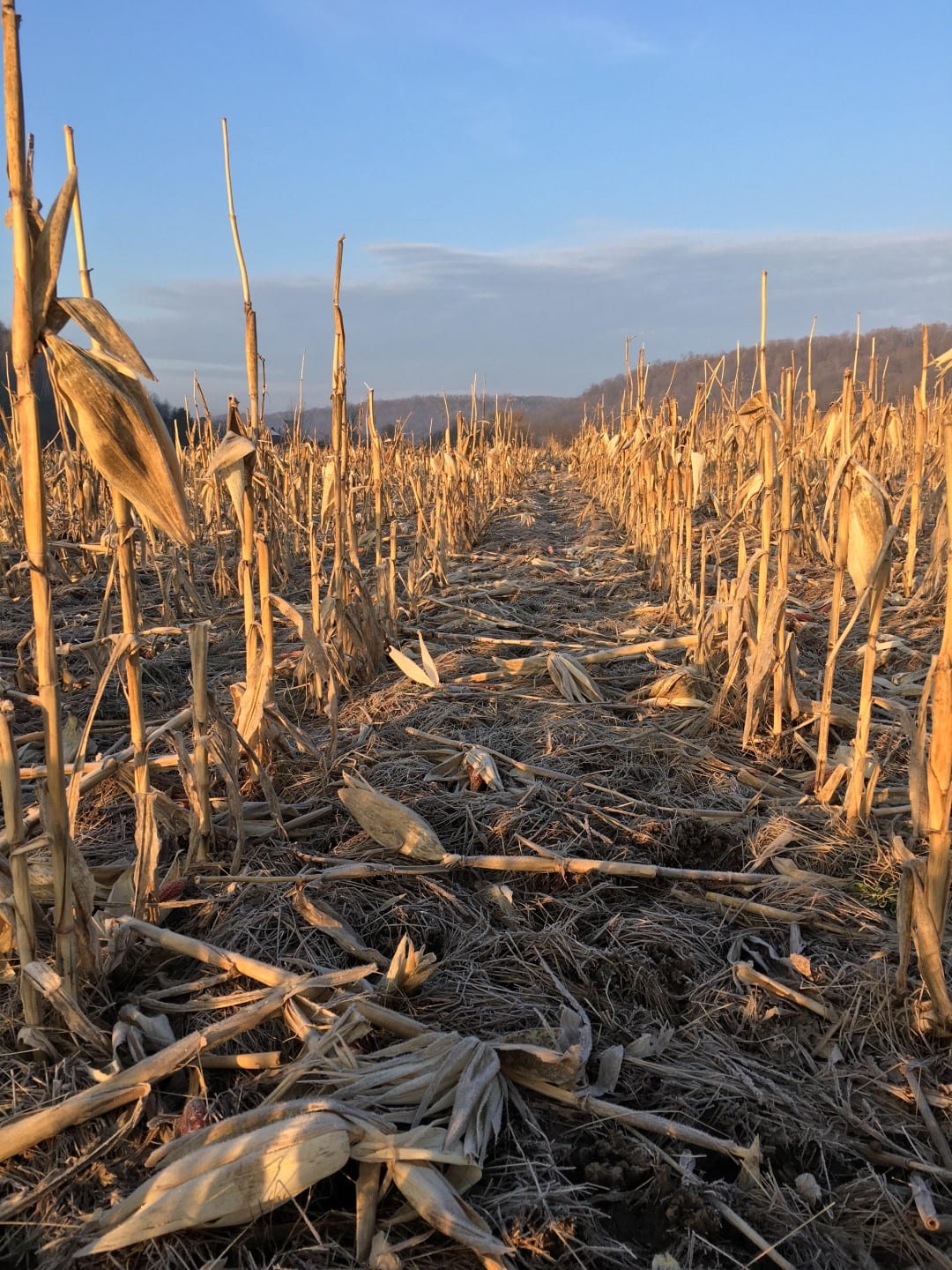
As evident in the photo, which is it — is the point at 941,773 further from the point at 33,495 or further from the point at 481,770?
the point at 33,495

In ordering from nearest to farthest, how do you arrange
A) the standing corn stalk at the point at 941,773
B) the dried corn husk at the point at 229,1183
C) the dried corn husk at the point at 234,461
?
the dried corn husk at the point at 229,1183 → the standing corn stalk at the point at 941,773 → the dried corn husk at the point at 234,461

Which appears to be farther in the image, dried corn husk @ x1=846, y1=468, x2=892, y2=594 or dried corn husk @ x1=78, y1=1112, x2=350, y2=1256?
dried corn husk @ x1=846, y1=468, x2=892, y2=594

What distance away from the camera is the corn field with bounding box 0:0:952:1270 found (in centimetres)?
133

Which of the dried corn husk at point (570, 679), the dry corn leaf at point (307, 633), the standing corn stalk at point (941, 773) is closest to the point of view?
the standing corn stalk at point (941, 773)

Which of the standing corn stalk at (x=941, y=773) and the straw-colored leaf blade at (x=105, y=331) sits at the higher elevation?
the straw-colored leaf blade at (x=105, y=331)

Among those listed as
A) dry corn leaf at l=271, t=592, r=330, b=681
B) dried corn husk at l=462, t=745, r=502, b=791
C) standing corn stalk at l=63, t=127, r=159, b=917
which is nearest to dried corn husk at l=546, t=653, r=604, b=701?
dried corn husk at l=462, t=745, r=502, b=791

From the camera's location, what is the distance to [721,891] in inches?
92.8

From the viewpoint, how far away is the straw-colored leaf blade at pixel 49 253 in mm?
1316

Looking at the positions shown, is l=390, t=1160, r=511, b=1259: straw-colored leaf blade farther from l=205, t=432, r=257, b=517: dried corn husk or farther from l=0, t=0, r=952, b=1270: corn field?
l=205, t=432, r=257, b=517: dried corn husk

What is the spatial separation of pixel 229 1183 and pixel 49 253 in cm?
147

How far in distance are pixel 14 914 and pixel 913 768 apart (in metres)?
1.83

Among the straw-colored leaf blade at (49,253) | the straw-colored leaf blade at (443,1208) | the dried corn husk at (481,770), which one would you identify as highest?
the straw-colored leaf blade at (49,253)

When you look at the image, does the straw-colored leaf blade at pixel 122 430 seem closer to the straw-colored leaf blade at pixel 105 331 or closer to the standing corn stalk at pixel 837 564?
the straw-colored leaf blade at pixel 105 331

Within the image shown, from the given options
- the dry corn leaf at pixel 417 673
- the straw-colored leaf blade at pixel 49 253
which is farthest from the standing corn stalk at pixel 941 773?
the dry corn leaf at pixel 417 673
